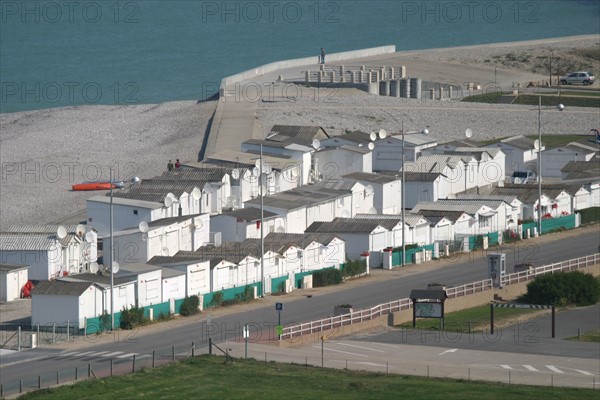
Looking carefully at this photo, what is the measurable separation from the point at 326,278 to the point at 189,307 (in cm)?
813

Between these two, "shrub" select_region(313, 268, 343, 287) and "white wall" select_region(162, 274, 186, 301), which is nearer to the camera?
"white wall" select_region(162, 274, 186, 301)

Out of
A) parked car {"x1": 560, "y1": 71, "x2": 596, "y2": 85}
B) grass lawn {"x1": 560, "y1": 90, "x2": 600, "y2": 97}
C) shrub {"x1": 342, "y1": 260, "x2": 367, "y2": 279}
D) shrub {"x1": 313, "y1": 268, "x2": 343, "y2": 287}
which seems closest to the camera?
shrub {"x1": 313, "y1": 268, "x2": 343, "y2": 287}

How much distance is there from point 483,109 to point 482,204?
32.2 m

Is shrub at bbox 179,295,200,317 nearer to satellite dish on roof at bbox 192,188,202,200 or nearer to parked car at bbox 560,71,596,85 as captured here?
satellite dish on roof at bbox 192,188,202,200

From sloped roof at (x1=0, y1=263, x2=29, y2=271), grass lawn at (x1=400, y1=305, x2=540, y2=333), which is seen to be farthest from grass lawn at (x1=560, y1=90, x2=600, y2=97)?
sloped roof at (x1=0, y1=263, x2=29, y2=271)

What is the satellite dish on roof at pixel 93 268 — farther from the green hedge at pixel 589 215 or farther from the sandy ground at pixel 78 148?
the green hedge at pixel 589 215

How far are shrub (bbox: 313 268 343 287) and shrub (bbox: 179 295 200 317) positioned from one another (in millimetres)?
7416

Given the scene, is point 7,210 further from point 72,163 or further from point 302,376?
point 302,376

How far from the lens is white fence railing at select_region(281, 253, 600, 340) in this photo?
50.4m

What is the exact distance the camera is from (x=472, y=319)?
183 feet

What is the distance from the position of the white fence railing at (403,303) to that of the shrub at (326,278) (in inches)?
198

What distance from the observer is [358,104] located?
340ft

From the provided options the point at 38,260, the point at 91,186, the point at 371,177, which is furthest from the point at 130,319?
the point at 91,186

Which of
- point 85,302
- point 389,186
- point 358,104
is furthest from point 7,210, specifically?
point 358,104
